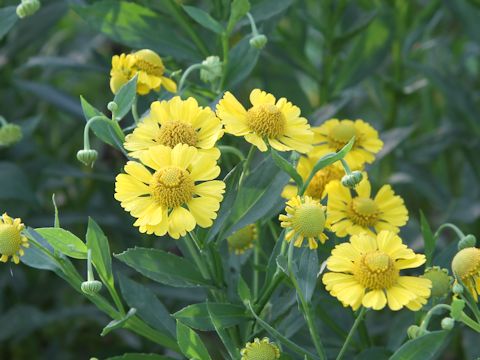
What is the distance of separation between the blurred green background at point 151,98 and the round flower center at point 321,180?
0.36 metres

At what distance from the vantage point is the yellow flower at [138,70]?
1336mm

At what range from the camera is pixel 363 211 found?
1313 mm

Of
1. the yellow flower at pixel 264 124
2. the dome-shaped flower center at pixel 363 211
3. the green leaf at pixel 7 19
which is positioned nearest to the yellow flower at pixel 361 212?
the dome-shaped flower center at pixel 363 211

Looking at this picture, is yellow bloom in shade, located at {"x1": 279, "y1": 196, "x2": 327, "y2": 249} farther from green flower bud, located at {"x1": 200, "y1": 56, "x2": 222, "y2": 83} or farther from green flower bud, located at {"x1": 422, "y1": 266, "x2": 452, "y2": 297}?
green flower bud, located at {"x1": 200, "y1": 56, "x2": 222, "y2": 83}

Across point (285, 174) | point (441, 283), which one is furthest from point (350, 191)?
point (441, 283)

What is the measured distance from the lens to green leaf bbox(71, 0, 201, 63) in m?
1.66

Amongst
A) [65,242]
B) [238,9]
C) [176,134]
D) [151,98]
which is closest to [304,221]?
[176,134]

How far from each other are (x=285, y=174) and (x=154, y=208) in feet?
0.81

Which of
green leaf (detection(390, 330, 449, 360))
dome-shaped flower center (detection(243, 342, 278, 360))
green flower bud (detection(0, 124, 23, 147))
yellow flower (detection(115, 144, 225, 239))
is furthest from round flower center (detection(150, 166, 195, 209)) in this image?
green flower bud (detection(0, 124, 23, 147))

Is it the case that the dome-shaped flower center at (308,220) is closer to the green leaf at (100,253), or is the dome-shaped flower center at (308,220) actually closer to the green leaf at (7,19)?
the green leaf at (100,253)

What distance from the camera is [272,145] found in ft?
4.00

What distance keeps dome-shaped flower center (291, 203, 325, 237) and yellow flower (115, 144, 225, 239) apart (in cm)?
10

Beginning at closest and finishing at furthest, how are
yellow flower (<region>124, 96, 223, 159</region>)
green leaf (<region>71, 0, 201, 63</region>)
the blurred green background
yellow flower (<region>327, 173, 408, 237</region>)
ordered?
yellow flower (<region>124, 96, 223, 159</region>) < yellow flower (<region>327, 173, 408, 237</region>) < green leaf (<region>71, 0, 201, 63</region>) < the blurred green background

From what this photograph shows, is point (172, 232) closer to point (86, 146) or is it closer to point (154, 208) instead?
point (154, 208)
